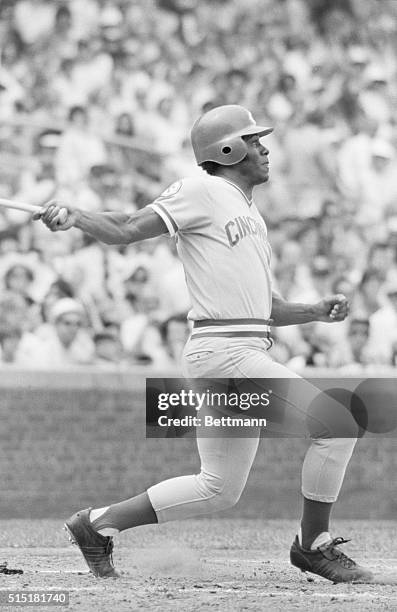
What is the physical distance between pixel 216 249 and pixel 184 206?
0.71ft

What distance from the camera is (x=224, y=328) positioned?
17.0 ft

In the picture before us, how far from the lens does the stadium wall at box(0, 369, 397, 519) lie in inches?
370

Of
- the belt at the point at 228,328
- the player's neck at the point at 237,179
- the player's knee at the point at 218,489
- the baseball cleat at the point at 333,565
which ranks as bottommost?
the baseball cleat at the point at 333,565

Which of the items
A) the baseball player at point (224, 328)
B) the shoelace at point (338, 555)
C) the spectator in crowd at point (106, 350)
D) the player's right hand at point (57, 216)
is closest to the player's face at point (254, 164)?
the baseball player at point (224, 328)

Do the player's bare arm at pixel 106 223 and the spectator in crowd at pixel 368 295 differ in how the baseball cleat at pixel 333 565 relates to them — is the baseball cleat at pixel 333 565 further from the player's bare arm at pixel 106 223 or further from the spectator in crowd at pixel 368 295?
the spectator in crowd at pixel 368 295

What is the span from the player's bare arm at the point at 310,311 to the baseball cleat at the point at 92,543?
1.17 metres

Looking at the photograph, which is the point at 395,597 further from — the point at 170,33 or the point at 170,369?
the point at 170,33

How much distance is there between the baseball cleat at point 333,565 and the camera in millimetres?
5352

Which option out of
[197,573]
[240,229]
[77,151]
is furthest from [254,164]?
[77,151]

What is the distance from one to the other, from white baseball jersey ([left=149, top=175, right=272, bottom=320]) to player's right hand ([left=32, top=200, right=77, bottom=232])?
0.41 m

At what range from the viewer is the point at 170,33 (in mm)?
14297

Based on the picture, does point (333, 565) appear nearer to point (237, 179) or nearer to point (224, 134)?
point (237, 179)

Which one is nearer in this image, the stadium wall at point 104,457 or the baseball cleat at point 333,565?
A: the baseball cleat at point 333,565

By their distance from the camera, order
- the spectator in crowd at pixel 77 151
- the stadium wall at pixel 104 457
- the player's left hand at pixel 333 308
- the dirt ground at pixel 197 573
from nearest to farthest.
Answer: the dirt ground at pixel 197 573
the player's left hand at pixel 333 308
the stadium wall at pixel 104 457
the spectator in crowd at pixel 77 151
